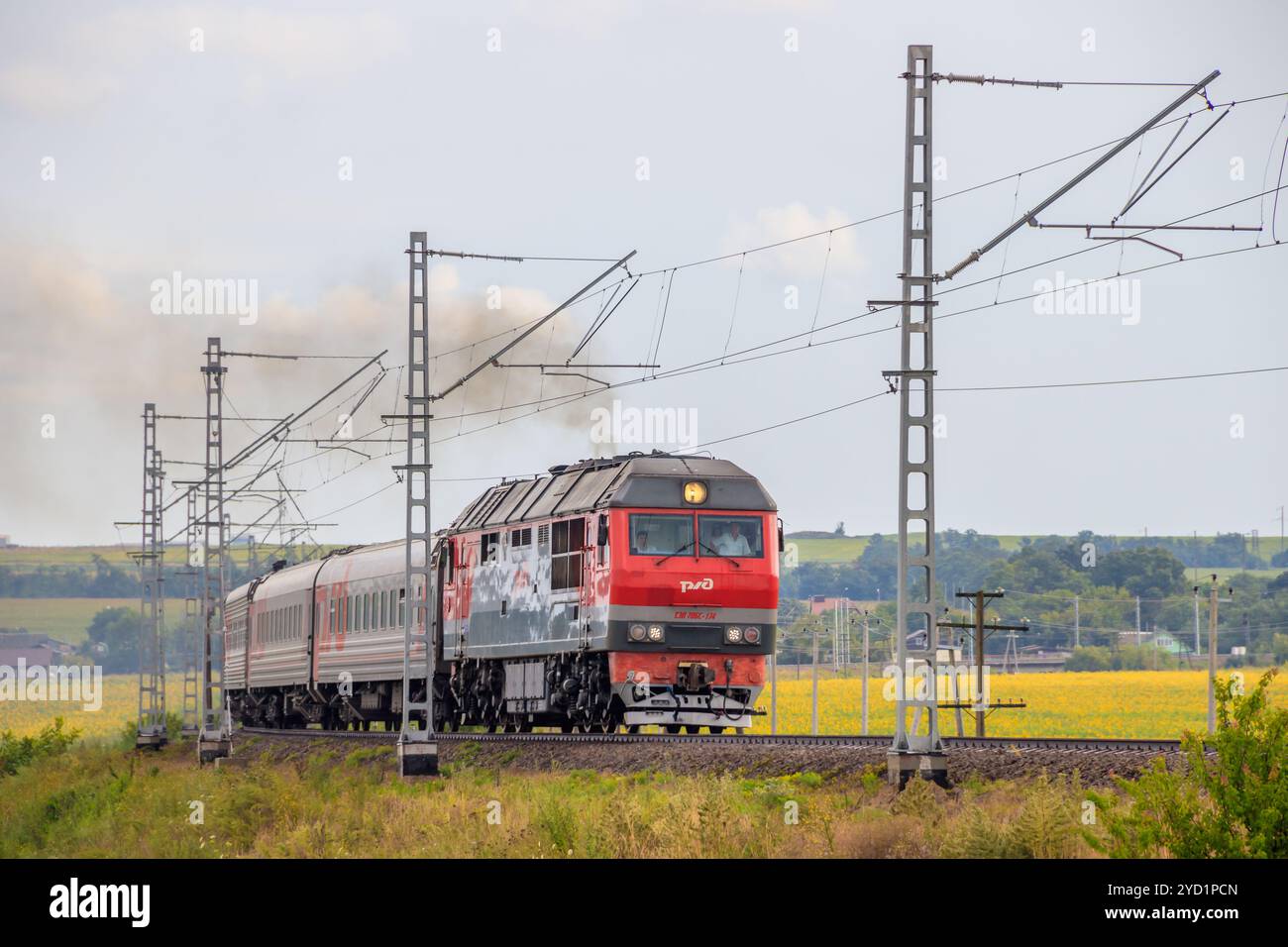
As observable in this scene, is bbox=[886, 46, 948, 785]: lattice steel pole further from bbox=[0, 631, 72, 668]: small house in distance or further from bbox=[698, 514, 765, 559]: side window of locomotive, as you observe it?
bbox=[0, 631, 72, 668]: small house in distance

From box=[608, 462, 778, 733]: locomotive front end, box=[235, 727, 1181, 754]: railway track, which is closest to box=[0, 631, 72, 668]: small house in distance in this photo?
box=[235, 727, 1181, 754]: railway track

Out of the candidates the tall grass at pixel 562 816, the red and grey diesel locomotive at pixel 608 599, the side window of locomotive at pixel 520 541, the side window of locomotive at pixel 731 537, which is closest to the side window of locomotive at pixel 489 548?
the red and grey diesel locomotive at pixel 608 599

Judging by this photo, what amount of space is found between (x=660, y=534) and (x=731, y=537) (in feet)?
4.51

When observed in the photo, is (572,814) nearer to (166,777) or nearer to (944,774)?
(944,774)

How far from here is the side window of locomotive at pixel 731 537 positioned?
33375 mm

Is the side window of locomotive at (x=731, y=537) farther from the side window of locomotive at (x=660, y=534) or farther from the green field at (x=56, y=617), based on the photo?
the green field at (x=56, y=617)

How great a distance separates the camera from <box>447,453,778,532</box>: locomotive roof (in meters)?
33.0

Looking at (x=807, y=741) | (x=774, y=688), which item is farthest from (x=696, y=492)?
(x=774, y=688)

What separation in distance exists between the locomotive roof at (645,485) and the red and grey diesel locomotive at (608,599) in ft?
0.11

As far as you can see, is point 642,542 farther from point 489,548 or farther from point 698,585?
point 489,548

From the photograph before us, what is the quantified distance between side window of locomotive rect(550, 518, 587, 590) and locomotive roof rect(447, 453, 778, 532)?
10.6 inches

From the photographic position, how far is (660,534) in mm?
32969
